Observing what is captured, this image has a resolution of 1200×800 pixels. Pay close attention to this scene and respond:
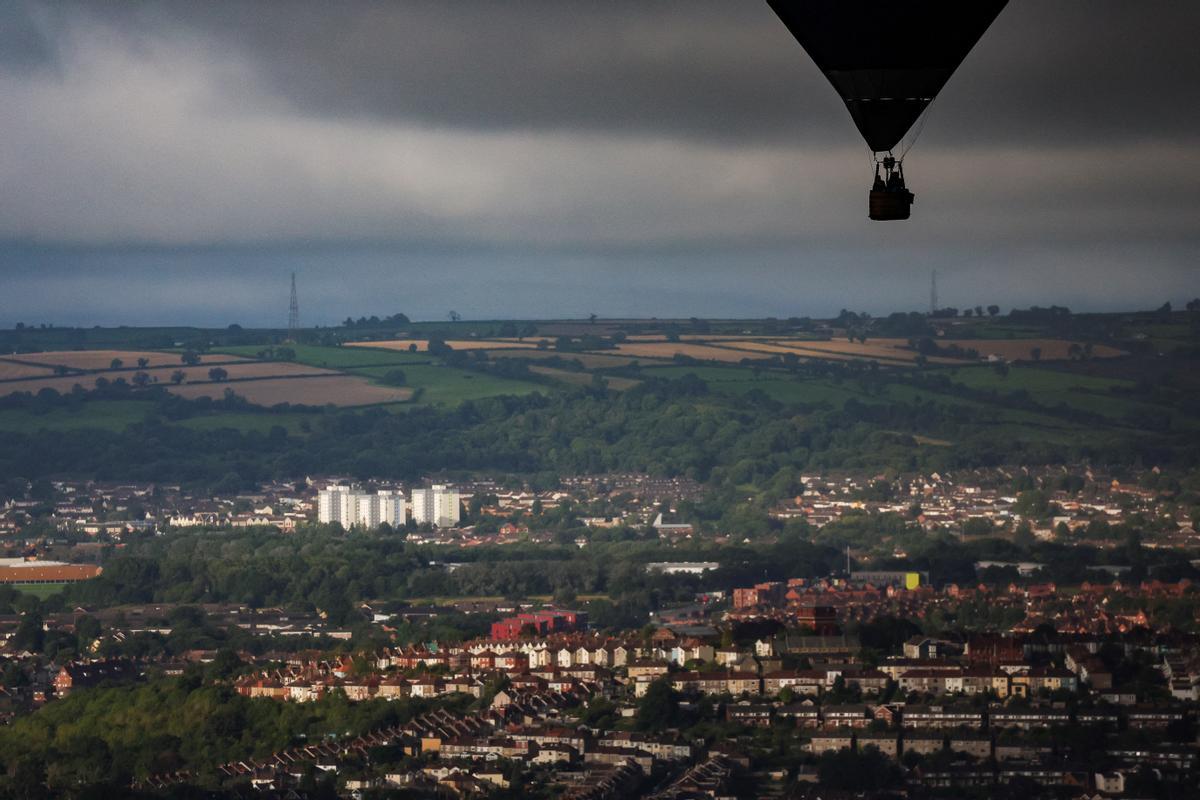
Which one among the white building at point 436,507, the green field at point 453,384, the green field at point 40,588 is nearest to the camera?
the green field at point 40,588

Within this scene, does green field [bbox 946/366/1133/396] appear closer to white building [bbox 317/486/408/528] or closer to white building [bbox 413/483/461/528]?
white building [bbox 413/483/461/528]

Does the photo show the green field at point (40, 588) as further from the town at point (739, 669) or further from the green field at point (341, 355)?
the green field at point (341, 355)

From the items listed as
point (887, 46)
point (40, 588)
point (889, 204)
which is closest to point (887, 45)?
point (887, 46)

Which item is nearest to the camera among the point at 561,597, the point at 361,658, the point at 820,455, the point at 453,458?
the point at 361,658

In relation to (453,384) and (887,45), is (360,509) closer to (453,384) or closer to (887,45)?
(453,384)

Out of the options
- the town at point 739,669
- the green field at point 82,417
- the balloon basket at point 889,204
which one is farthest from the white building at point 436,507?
the balloon basket at point 889,204

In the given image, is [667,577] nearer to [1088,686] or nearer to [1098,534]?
[1098,534]

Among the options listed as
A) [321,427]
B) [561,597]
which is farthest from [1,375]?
[561,597]
